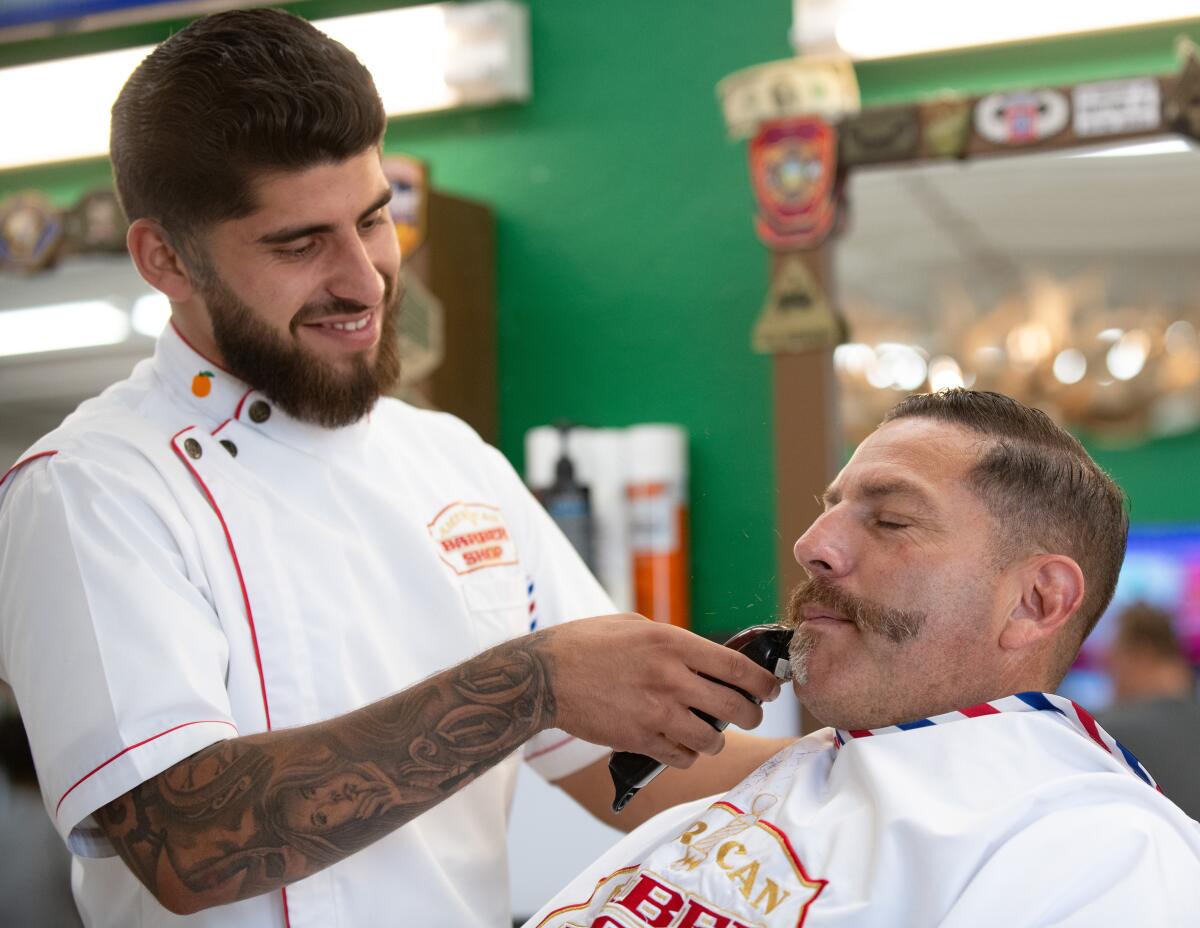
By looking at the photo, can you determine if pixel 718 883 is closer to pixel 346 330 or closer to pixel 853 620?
pixel 853 620

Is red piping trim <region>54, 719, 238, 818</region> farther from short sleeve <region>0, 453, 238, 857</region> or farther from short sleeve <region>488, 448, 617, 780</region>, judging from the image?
short sleeve <region>488, 448, 617, 780</region>

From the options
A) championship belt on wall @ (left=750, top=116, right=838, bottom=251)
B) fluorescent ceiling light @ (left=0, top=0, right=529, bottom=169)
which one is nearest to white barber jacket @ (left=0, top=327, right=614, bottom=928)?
championship belt on wall @ (left=750, top=116, right=838, bottom=251)

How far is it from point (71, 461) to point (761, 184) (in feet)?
6.25

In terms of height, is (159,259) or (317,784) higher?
(159,259)

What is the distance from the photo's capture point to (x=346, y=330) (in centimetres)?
167

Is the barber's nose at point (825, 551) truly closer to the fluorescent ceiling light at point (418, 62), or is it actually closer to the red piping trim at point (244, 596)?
the red piping trim at point (244, 596)

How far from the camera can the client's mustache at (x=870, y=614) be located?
1.50 metres

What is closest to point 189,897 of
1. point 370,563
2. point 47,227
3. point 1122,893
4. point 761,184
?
point 370,563

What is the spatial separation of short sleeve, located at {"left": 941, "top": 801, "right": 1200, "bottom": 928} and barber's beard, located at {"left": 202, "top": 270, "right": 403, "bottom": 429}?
91 centimetres

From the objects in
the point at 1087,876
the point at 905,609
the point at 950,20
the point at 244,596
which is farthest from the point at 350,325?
the point at 950,20

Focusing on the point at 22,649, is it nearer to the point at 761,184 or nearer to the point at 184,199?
the point at 184,199

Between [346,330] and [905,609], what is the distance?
0.75 m

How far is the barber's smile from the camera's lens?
5.42ft

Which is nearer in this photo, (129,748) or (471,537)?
(129,748)
